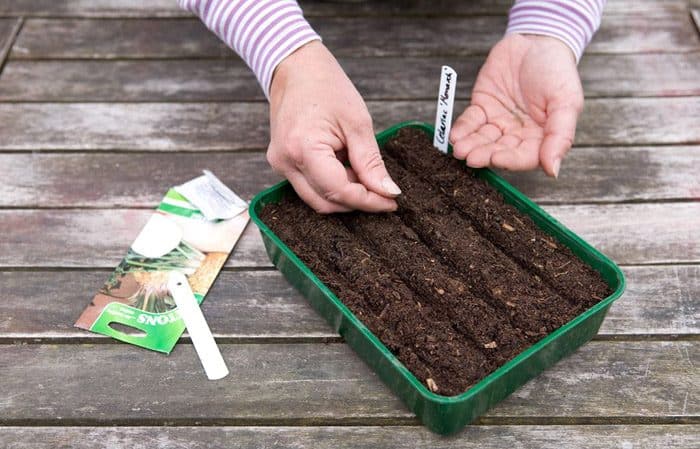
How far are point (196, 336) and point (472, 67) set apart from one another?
0.90 m

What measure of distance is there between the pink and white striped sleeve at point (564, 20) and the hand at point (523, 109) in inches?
0.8

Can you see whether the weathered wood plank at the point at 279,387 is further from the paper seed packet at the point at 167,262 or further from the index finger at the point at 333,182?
the index finger at the point at 333,182

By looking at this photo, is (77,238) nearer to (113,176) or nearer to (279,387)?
(113,176)

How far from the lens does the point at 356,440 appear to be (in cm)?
99

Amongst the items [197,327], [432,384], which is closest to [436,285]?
[432,384]

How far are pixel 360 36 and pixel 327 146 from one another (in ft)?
2.30

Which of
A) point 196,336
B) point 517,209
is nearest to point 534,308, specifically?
point 517,209

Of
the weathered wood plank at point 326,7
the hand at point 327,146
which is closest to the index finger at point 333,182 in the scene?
the hand at point 327,146

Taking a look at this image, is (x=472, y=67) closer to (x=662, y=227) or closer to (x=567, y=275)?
(x=662, y=227)

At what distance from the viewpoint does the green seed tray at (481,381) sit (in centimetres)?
93

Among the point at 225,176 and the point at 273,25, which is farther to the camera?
the point at 225,176

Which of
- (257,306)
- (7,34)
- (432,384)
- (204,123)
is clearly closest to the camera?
(432,384)

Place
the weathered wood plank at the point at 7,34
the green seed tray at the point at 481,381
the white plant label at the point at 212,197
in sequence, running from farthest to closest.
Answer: the weathered wood plank at the point at 7,34
the white plant label at the point at 212,197
the green seed tray at the point at 481,381

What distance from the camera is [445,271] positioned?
1082 mm
